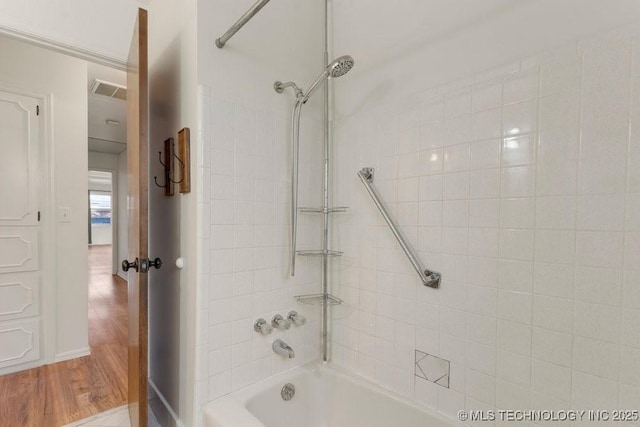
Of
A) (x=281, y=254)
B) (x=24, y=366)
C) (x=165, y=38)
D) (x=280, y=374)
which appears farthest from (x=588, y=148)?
(x=24, y=366)

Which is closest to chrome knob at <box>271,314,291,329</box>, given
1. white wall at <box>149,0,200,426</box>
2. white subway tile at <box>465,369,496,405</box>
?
white wall at <box>149,0,200,426</box>

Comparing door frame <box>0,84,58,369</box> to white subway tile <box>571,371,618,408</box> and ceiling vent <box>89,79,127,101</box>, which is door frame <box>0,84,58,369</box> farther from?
white subway tile <box>571,371,618,408</box>

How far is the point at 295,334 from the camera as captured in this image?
1.69 meters

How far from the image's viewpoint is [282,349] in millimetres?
1545

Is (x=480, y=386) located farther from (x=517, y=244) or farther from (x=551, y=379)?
(x=517, y=244)

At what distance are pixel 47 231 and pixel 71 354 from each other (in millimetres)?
1035

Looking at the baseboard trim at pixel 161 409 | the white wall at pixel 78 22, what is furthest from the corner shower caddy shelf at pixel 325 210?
the white wall at pixel 78 22

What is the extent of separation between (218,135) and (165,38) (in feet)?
2.72

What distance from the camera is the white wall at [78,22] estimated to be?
4.94 feet

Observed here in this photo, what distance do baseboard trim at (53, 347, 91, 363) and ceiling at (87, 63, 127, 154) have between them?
247cm

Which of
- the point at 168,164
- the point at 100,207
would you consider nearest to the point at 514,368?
the point at 168,164

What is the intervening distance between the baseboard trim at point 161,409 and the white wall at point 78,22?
199 cm

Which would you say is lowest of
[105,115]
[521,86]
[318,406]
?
[318,406]

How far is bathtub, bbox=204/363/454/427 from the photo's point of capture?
4.27 ft
